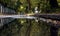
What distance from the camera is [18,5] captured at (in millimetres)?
22078

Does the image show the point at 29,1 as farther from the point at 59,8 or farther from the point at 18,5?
the point at 59,8

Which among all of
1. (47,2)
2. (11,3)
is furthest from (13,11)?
(47,2)

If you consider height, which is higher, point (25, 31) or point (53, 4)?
point (53, 4)

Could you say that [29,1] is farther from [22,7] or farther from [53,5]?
[53,5]

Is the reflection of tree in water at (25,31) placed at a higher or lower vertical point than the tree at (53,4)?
lower

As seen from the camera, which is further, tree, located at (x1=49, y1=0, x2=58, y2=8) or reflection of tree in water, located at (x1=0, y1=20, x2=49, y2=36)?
tree, located at (x1=49, y1=0, x2=58, y2=8)

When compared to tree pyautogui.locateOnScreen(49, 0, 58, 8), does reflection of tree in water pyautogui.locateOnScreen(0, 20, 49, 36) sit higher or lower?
lower

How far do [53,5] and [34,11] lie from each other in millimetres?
2145

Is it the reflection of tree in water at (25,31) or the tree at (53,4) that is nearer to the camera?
the reflection of tree in water at (25,31)

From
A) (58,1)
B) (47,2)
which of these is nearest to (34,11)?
(47,2)

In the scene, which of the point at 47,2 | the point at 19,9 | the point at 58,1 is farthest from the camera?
the point at 19,9

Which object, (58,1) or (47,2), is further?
(47,2)

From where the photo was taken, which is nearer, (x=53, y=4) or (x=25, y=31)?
(x=25, y=31)

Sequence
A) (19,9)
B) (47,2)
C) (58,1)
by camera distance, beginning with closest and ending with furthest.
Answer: (58,1) < (47,2) < (19,9)
